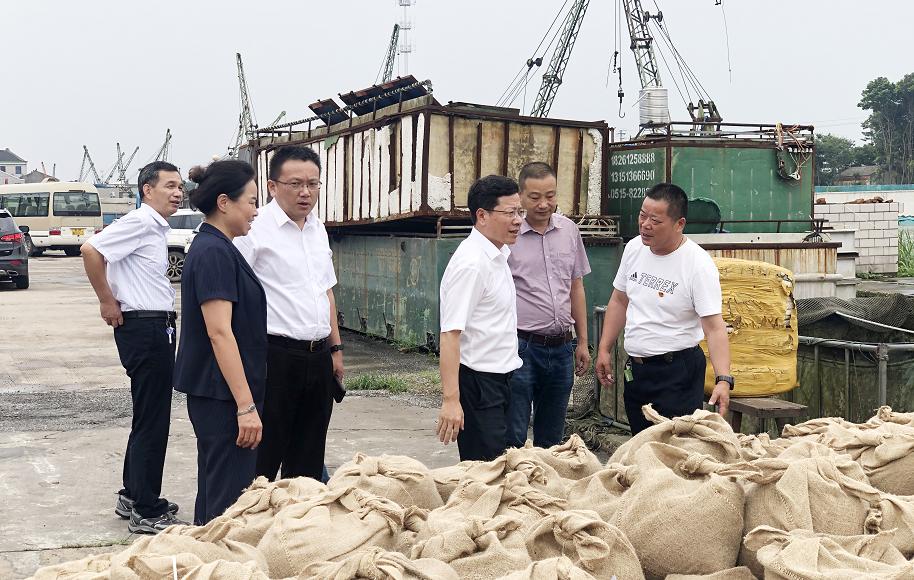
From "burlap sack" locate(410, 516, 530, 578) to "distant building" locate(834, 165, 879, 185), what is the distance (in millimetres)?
85835

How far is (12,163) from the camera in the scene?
16662 cm

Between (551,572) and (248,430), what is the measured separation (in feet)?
6.47

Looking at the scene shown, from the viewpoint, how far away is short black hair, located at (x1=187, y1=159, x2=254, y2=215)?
4.01 meters

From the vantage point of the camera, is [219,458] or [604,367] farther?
[604,367]

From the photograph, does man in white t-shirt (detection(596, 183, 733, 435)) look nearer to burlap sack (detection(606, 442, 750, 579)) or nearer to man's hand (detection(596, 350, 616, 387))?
man's hand (detection(596, 350, 616, 387))

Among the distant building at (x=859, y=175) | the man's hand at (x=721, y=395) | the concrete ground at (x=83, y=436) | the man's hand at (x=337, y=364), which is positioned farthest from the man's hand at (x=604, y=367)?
the distant building at (x=859, y=175)

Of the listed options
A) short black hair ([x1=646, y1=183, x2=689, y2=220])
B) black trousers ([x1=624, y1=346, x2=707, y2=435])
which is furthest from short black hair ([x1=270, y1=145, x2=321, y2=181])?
black trousers ([x1=624, y1=346, x2=707, y2=435])

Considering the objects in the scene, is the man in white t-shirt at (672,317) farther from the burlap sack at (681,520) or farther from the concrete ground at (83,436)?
the concrete ground at (83,436)

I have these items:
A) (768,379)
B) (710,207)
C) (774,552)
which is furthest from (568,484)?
(710,207)

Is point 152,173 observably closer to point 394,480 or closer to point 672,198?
point 672,198

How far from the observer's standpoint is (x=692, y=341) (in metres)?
4.71

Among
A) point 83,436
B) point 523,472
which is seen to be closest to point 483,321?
point 523,472

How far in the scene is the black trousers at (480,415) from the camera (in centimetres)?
436

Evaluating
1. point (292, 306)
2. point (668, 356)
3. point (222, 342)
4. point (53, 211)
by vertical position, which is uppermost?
point (53, 211)
